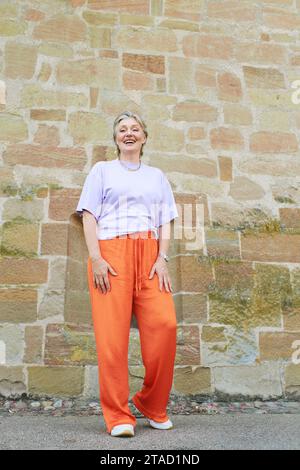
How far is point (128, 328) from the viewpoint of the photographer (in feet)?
8.84

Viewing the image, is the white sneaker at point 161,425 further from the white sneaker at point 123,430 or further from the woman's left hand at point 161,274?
the woman's left hand at point 161,274

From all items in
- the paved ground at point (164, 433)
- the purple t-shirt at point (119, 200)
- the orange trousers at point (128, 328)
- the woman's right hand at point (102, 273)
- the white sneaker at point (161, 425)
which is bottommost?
the paved ground at point (164, 433)

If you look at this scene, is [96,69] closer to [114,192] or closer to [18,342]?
[114,192]

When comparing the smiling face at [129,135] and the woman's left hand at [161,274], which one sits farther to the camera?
the smiling face at [129,135]

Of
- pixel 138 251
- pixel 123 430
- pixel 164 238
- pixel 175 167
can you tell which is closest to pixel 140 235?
pixel 138 251

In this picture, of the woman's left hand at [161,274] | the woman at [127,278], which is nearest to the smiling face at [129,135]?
the woman at [127,278]

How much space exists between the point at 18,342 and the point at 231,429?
1.53 meters

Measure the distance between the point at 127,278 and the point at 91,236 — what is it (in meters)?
0.28

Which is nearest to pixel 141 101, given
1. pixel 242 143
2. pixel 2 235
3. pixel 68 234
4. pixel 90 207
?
pixel 242 143

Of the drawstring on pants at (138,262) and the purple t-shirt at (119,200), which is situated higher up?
the purple t-shirt at (119,200)

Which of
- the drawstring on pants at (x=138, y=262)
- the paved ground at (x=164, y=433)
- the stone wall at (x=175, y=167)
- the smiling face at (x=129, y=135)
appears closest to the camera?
the paved ground at (x=164, y=433)

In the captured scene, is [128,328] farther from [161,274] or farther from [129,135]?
[129,135]

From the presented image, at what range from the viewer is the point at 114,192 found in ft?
9.23

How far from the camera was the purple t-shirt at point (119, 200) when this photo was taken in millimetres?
2793
